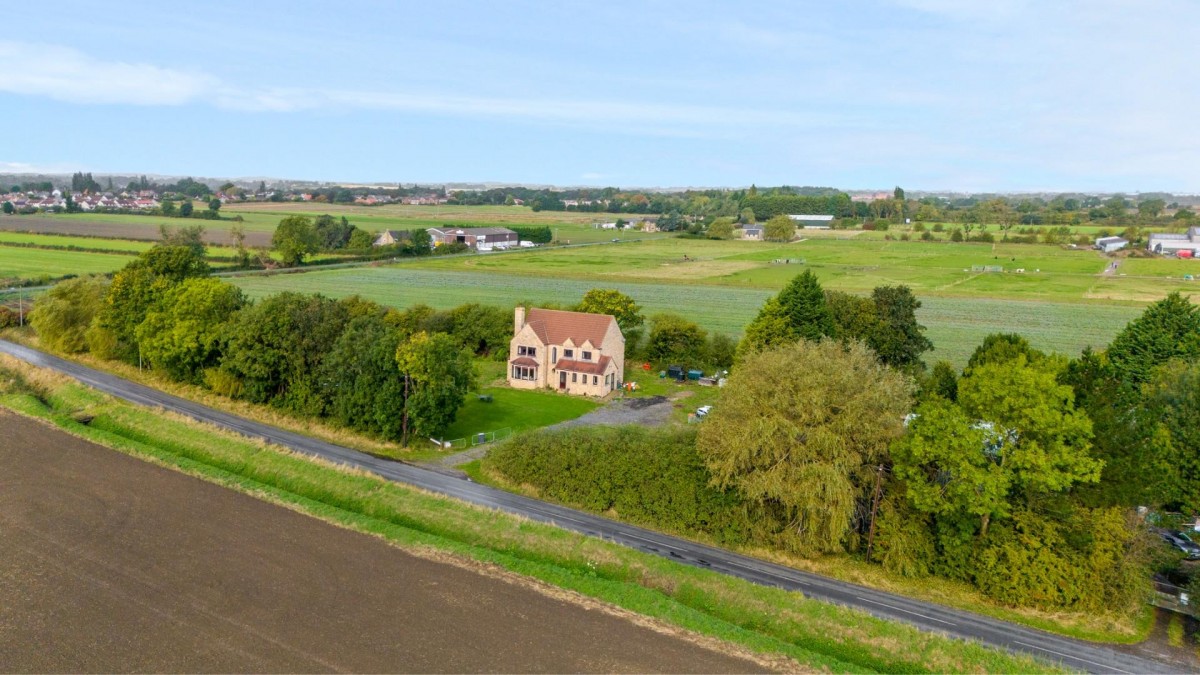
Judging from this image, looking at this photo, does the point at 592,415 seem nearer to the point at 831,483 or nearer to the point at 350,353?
the point at 350,353

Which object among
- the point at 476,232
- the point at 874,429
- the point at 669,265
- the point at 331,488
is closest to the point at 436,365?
the point at 331,488

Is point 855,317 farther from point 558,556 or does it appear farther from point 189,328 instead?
point 189,328

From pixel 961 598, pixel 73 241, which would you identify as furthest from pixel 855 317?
pixel 73 241

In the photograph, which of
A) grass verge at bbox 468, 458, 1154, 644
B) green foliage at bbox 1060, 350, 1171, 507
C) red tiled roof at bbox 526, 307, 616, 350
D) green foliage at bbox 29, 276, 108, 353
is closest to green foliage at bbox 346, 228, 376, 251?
green foliage at bbox 29, 276, 108, 353

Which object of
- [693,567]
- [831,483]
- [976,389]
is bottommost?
[693,567]

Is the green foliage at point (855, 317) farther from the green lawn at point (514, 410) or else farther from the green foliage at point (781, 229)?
the green foliage at point (781, 229)

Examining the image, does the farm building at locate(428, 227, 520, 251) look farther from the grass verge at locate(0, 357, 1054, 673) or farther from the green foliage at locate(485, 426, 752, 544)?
the green foliage at locate(485, 426, 752, 544)
